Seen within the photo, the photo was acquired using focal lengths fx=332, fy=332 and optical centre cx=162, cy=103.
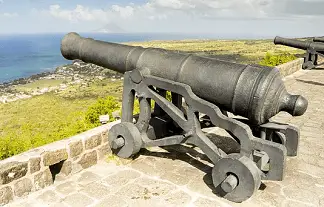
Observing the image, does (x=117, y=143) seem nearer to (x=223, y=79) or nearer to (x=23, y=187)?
(x=23, y=187)

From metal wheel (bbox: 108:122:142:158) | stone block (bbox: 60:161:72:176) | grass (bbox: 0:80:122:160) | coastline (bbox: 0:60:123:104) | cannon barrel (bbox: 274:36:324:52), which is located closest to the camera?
stone block (bbox: 60:161:72:176)

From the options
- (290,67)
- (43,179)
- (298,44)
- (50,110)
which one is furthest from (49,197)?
(50,110)

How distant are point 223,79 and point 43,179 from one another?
108 inches

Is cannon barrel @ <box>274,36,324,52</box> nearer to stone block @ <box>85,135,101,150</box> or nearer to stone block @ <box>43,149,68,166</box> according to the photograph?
stone block @ <box>85,135,101,150</box>

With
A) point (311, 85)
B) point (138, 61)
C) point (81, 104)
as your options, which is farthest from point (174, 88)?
point (81, 104)

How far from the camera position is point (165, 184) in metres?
4.55

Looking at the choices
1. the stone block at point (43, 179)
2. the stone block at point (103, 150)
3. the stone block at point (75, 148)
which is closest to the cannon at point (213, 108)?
the stone block at point (103, 150)

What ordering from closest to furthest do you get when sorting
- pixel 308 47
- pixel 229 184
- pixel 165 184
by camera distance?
pixel 229 184 → pixel 165 184 → pixel 308 47

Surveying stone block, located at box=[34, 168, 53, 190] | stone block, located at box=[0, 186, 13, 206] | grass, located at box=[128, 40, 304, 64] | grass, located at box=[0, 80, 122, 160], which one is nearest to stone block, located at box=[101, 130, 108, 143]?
stone block, located at box=[34, 168, 53, 190]

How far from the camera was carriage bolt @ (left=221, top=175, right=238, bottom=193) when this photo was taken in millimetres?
3971

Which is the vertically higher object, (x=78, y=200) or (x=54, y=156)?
(x=54, y=156)

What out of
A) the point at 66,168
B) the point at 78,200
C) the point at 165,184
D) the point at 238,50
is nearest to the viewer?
the point at 78,200

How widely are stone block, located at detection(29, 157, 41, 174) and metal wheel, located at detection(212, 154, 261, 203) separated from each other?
2320 mm

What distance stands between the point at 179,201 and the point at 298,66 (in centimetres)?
1350
